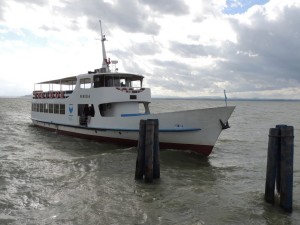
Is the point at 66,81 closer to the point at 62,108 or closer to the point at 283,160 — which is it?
the point at 62,108

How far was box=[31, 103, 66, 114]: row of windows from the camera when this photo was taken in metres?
21.3

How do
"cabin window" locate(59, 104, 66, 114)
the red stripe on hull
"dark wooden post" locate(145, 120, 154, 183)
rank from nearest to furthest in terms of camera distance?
"dark wooden post" locate(145, 120, 154, 183) → the red stripe on hull → "cabin window" locate(59, 104, 66, 114)

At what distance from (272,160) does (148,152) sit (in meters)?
3.63

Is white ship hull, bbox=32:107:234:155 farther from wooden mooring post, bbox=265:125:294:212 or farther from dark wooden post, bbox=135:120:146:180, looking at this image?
wooden mooring post, bbox=265:125:294:212

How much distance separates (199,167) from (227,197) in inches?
151

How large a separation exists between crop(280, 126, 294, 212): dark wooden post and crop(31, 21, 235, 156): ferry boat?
18.1ft

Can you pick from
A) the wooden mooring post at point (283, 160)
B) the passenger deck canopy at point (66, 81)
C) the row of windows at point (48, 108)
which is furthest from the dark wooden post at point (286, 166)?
the row of windows at point (48, 108)

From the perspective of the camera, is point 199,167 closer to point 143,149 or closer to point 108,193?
point 143,149

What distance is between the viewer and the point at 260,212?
7988mm

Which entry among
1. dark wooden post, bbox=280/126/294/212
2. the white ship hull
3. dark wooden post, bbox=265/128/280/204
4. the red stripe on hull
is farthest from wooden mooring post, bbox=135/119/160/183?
the red stripe on hull

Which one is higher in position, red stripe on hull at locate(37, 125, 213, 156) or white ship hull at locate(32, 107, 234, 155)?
white ship hull at locate(32, 107, 234, 155)

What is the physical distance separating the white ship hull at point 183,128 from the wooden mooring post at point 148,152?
415 centimetres

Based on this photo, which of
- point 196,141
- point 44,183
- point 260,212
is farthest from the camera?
point 196,141

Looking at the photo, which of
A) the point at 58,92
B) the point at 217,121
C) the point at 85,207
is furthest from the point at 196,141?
the point at 58,92
